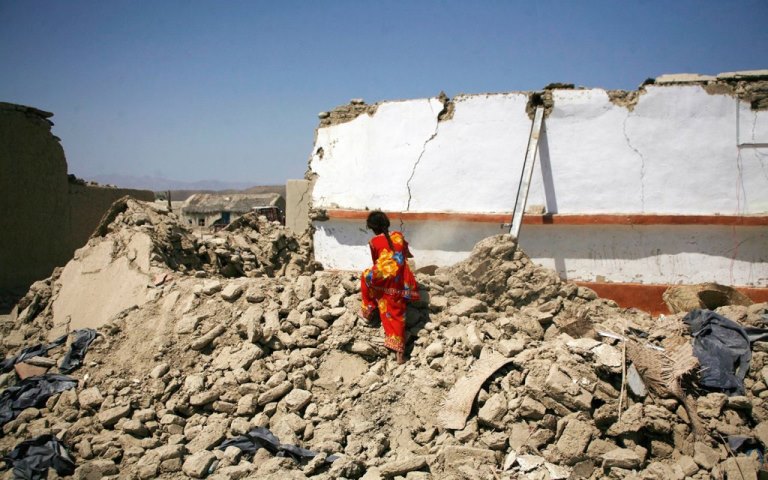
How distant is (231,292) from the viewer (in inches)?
211

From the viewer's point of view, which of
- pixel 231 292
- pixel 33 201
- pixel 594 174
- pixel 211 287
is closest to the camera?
pixel 231 292

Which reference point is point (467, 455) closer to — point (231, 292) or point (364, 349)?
point (364, 349)

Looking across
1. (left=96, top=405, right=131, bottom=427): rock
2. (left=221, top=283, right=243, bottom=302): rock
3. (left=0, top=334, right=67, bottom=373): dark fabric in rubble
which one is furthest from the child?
(left=0, top=334, right=67, bottom=373): dark fabric in rubble

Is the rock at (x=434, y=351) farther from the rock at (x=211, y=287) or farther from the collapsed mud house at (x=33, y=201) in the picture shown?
the collapsed mud house at (x=33, y=201)

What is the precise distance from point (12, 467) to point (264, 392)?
71.7 inches

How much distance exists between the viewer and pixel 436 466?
3529 millimetres

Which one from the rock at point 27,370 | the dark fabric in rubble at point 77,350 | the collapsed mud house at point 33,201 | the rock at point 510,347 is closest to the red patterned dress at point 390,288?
the rock at point 510,347

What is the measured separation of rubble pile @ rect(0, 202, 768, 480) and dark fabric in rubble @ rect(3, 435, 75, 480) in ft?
0.36

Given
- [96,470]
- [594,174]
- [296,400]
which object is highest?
[594,174]

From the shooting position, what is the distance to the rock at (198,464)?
368 centimetres

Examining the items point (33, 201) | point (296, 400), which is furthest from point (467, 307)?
point (33, 201)

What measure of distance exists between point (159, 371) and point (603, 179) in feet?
16.4

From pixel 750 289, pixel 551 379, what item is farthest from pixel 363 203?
pixel 750 289

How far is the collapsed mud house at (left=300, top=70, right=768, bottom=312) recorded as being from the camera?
5719mm
